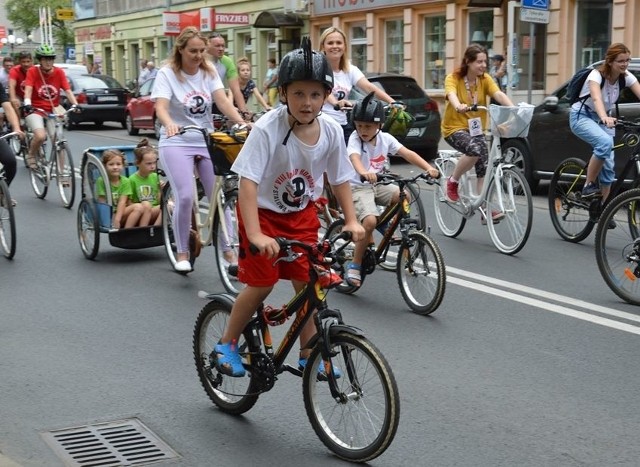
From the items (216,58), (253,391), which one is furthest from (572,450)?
(216,58)

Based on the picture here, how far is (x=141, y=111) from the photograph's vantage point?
25297mm

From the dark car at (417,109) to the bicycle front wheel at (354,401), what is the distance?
14181 mm

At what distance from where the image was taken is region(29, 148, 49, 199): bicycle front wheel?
13312 mm

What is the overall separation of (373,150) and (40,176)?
7.12 m

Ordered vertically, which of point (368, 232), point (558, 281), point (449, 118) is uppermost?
point (449, 118)

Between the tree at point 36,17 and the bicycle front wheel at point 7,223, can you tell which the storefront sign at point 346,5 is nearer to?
the bicycle front wheel at point 7,223

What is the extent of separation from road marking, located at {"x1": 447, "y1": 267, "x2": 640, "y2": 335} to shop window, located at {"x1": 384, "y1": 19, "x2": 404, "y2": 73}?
21.2 metres

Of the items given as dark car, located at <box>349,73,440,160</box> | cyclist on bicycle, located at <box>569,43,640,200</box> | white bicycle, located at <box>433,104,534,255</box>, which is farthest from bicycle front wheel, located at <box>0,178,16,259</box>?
dark car, located at <box>349,73,440,160</box>

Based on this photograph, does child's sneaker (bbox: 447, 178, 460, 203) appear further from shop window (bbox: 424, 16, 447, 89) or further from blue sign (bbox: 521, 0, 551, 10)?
shop window (bbox: 424, 16, 447, 89)

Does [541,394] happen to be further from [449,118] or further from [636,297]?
[449,118]

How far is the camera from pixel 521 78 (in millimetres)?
24312

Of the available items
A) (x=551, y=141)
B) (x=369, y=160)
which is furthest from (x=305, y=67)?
(x=551, y=141)

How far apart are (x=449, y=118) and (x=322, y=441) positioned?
5704 mm

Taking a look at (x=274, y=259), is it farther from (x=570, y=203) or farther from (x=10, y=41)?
(x=10, y=41)
